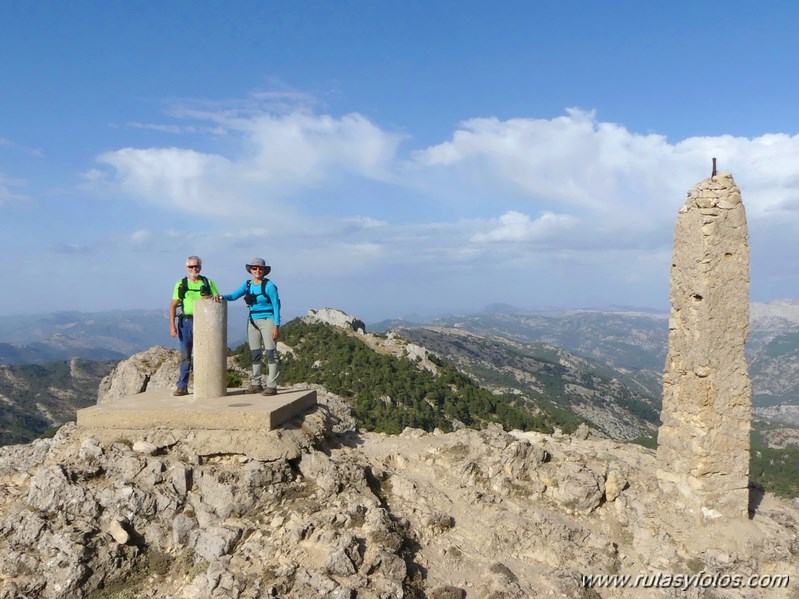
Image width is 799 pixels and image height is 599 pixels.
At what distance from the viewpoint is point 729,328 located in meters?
12.0

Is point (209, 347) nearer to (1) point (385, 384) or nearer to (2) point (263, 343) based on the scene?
(2) point (263, 343)

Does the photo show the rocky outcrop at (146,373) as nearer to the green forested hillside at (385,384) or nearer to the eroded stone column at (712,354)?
the green forested hillside at (385,384)

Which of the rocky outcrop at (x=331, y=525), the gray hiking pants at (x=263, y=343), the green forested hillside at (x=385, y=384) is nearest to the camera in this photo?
the rocky outcrop at (x=331, y=525)

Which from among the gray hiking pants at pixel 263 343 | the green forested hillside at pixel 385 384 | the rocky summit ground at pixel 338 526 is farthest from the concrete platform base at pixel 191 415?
the green forested hillside at pixel 385 384

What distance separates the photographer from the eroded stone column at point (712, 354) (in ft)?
38.7

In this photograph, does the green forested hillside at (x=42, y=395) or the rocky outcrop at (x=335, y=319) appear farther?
the green forested hillside at (x=42, y=395)

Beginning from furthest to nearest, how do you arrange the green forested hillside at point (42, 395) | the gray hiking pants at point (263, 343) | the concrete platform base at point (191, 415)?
the green forested hillside at point (42, 395) → the gray hiking pants at point (263, 343) → the concrete platform base at point (191, 415)

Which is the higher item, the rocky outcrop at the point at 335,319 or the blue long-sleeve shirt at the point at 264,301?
the blue long-sleeve shirt at the point at 264,301

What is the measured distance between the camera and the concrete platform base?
11477 mm

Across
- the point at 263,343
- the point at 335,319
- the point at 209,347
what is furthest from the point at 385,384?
the point at 209,347

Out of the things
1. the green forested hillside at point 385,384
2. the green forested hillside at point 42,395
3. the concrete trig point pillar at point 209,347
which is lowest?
the green forested hillside at point 42,395

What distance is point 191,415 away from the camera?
38.2ft

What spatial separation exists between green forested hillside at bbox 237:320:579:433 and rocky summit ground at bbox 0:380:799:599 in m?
21.4

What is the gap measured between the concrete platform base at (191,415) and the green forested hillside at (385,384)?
22.3 metres
